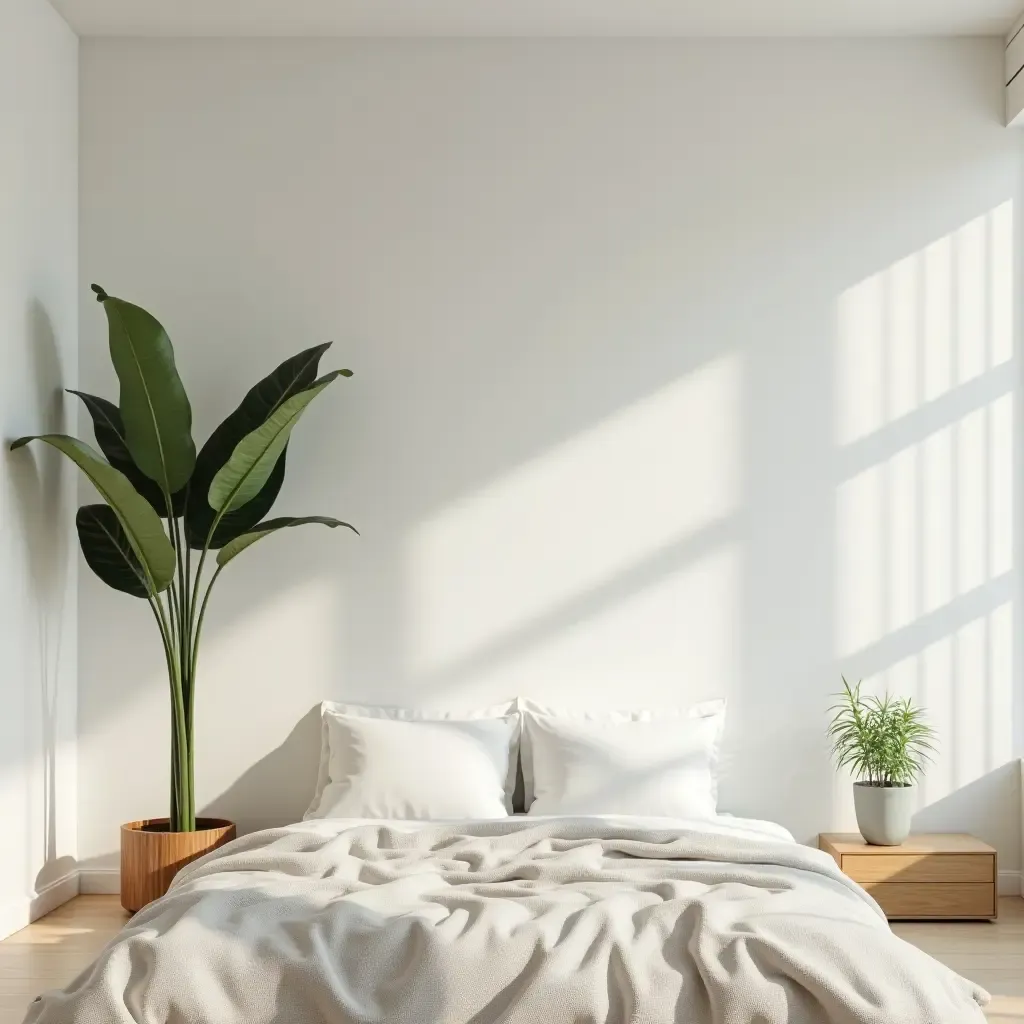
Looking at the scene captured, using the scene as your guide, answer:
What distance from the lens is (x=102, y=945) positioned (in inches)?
155

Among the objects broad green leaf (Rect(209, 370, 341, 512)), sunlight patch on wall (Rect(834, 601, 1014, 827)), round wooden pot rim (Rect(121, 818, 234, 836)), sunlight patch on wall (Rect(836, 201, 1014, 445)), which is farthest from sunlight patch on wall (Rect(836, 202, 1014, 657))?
round wooden pot rim (Rect(121, 818, 234, 836))

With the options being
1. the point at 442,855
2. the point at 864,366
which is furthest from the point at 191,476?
the point at 864,366

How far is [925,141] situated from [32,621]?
374 centimetres

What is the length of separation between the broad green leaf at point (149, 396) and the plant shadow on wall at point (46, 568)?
0.40 metres

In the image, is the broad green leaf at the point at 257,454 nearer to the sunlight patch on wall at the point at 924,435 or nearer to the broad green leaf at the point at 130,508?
the broad green leaf at the point at 130,508

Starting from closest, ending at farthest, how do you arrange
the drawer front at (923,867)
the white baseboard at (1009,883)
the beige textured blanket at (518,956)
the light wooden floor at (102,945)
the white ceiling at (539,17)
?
1. the beige textured blanket at (518,956)
2. the light wooden floor at (102,945)
3. the drawer front at (923,867)
4. the white ceiling at (539,17)
5. the white baseboard at (1009,883)

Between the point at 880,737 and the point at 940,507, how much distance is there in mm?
917

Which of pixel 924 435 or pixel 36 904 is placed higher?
pixel 924 435

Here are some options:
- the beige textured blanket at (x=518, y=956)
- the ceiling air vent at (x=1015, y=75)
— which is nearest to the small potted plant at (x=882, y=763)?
the beige textured blanket at (x=518, y=956)

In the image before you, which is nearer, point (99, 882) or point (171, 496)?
point (171, 496)

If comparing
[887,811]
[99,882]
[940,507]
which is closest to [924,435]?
[940,507]

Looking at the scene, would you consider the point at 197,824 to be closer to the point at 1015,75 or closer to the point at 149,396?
the point at 149,396

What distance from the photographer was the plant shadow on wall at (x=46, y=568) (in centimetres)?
429

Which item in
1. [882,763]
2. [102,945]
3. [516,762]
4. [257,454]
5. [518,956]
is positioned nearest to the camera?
[518,956]
